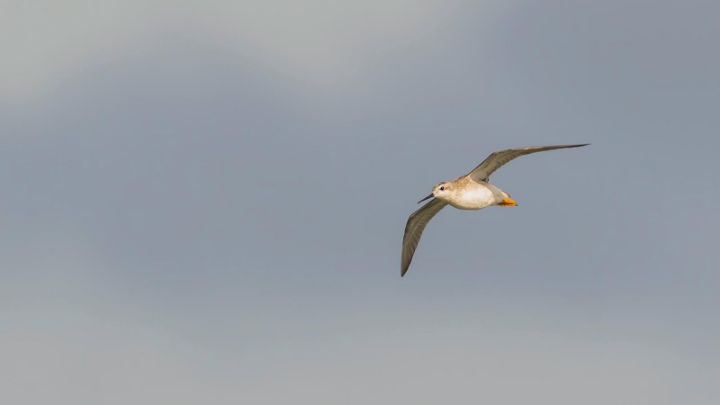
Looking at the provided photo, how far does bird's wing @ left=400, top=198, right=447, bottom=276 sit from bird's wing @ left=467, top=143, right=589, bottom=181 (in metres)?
7.02

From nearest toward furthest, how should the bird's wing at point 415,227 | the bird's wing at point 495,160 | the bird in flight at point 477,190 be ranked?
1. the bird's wing at point 495,160
2. the bird in flight at point 477,190
3. the bird's wing at point 415,227

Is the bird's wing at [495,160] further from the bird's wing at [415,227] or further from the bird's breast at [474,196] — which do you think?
the bird's wing at [415,227]

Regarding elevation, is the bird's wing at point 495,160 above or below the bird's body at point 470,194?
above

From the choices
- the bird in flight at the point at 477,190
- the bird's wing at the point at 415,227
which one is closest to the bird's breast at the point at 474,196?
the bird in flight at the point at 477,190

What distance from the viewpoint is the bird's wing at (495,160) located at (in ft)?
176

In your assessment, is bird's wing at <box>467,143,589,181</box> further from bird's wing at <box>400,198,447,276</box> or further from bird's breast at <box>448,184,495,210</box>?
bird's wing at <box>400,198,447,276</box>

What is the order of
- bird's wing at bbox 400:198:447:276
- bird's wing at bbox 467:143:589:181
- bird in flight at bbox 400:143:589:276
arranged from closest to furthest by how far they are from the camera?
bird's wing at bbox 467:143:589:181 → bird in flight at bbox 400:143:589:276 → bird's wing at bbox 400:198:447:276

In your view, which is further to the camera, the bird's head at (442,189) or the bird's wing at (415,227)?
the bird's wing at (415,227)

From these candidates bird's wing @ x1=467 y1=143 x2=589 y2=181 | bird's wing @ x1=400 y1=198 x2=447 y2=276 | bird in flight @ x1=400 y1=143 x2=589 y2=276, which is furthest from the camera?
bird's wing @ x1=400 y1=198 x2=447 y2=276

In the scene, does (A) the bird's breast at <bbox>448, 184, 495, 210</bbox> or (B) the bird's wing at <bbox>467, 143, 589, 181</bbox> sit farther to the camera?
(A) the bird's breast at <bbox>448, 184, 495, 210</bbox>

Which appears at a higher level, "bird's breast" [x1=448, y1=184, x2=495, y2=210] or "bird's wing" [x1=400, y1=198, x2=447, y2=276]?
"bird's wing" [x1=400, y1=198, x2=447, y2=276]

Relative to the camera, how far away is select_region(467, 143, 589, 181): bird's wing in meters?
53.5

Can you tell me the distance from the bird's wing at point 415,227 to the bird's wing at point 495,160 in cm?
702

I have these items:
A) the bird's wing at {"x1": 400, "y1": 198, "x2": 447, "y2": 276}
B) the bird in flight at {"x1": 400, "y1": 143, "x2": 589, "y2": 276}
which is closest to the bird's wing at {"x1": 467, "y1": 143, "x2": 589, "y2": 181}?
the bird in flight at {"x1": 400, "y1": 143, "x2": 589, "y2": 276}
